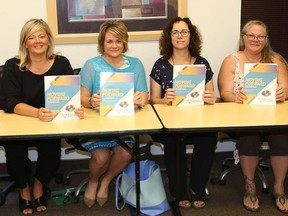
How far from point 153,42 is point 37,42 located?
3.77 feet

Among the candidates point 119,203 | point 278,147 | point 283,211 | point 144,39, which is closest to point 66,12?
point 144,39

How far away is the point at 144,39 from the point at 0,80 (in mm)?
1234

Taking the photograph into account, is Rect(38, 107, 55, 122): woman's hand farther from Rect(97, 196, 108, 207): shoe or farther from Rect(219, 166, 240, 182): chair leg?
Rect(219, 166, 240, 182): chair leg

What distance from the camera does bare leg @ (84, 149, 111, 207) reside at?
2.72 metres

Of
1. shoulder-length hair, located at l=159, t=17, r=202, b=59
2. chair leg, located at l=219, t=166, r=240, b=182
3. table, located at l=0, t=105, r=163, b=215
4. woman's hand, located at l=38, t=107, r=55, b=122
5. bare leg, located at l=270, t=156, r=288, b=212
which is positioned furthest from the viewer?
chair leg, located at l=219, t=166, r=240, b=182

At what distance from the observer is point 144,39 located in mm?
3354

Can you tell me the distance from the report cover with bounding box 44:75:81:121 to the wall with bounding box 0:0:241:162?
1.05 metres

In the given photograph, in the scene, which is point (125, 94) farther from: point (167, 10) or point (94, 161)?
point (167, 10)

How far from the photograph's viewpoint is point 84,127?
220cm

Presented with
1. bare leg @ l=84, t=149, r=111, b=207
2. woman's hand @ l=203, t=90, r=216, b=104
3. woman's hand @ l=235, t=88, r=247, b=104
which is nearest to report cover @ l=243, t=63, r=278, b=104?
woman's hand @ l=235, t=88, r=247, b=104

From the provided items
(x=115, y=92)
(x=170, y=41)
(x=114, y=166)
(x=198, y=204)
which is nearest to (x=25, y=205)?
(x=114, y=166)

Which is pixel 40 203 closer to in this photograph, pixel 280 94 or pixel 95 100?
pixel 95 100

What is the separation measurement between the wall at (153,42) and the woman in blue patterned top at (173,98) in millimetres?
441

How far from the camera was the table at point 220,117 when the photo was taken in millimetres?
2178
